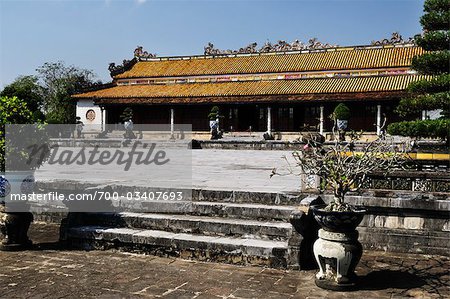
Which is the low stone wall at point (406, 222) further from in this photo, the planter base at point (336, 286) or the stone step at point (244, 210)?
the planter base at point (336, 286)

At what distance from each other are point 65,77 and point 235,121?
3060cm

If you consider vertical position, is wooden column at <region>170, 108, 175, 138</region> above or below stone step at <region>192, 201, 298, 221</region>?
above

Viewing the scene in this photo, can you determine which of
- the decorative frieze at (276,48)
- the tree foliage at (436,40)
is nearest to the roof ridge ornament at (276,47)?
the decorative frieze at (276,48)

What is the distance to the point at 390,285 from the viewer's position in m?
5.27

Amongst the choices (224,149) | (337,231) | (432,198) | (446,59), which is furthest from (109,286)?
(224,149)

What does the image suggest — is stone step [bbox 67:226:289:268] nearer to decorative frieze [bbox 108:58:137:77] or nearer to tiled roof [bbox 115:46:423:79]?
tiled roof [bbox 115:46:423:79]

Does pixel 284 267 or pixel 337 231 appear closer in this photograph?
pixel 337 231

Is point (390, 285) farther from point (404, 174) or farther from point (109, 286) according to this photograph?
point (109, 286)

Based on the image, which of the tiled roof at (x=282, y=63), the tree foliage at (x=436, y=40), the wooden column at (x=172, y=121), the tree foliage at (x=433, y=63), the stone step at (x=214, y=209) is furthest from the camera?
the wooden column at (x=172, y=121)

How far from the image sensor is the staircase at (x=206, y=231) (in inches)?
246

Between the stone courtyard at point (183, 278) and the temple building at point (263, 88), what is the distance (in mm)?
23231

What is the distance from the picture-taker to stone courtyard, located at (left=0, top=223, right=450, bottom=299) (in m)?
5.07

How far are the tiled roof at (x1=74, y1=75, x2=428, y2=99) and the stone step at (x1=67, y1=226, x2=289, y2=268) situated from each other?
2398cm

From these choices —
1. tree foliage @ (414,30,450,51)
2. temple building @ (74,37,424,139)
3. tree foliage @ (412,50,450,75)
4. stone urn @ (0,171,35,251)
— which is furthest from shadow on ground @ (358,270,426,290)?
temple building @ (74,37,424,139)
